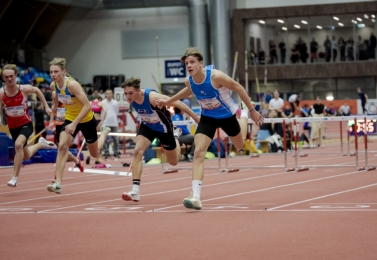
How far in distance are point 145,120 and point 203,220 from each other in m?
2.71

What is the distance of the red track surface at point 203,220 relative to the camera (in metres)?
5.74

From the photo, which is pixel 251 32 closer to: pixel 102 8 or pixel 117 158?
pixel 102 8

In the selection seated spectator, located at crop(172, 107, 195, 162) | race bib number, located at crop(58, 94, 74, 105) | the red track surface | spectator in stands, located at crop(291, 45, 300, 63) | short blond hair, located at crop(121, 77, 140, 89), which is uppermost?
spectator in stands, located at crop(291, 45, 300, 63)

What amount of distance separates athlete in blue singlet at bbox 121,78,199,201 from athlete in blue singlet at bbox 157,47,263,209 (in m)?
0.36

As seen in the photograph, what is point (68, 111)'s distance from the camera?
11.4m

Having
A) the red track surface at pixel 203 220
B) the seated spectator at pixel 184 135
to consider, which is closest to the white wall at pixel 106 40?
the seated spectator at pixel 184 135

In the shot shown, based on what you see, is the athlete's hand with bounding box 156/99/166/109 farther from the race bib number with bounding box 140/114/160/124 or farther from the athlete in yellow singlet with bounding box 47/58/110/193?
the athlete in yellow singlet with bounding box 47/58/110/193

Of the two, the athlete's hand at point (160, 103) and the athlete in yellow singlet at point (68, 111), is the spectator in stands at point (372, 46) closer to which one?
the athlete in yellow singlet at point (68, 111)

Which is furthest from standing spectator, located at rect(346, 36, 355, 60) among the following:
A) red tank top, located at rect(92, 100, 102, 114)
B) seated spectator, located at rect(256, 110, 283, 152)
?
red tank top, located at rect(92, 100, 102, 114)

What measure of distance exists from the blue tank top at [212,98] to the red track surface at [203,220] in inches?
42.3

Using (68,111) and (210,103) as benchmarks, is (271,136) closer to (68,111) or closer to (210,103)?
(68,111)

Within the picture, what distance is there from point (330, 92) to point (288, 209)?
37677mm

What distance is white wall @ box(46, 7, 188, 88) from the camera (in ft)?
144

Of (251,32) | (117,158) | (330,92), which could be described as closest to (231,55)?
(251,32)
